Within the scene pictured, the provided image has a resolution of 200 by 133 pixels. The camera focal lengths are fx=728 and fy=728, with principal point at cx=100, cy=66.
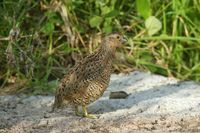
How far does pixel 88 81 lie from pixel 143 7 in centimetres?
220

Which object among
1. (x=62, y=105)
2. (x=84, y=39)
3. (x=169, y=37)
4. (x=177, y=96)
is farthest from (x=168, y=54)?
(x=62, y=105)

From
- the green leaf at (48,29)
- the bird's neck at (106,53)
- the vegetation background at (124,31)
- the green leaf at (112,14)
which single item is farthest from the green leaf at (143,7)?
the bird's neck at (106,53)

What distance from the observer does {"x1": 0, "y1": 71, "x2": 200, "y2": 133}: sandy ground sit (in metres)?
5.59

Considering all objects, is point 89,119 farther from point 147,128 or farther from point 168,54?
point 168,54

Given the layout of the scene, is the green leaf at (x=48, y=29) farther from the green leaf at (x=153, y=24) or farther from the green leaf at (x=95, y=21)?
the green leaf at (x=153, y=24)

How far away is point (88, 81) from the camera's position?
19.9 ft

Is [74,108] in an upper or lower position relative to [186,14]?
lower

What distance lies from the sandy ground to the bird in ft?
0.48

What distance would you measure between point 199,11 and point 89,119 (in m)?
2.80

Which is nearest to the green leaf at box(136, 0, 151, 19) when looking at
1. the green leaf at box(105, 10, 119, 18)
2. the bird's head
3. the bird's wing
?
the green leaf at box(105, 10, 119, 18)

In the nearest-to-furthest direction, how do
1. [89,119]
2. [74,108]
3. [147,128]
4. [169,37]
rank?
[147,128]
[89,119]
[74,108]
[169,37]

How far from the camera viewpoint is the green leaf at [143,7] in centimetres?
803

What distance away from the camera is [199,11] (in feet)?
27.1

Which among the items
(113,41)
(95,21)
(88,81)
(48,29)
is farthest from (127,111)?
(95,21)
